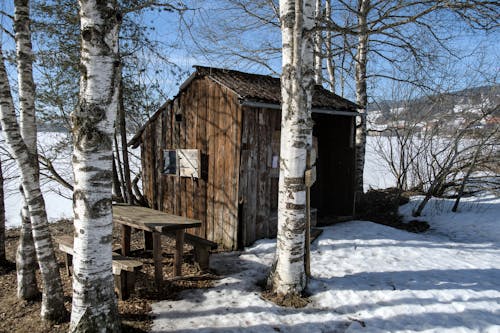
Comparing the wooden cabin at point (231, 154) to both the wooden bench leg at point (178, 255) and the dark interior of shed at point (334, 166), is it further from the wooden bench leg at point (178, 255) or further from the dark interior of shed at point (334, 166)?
the wooden bench leg at point (178, 255)

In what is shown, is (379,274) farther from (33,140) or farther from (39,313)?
(33,140)

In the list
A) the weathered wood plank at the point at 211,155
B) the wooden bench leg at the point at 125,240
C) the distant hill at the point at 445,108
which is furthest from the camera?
the distant hill at the point at 445,108

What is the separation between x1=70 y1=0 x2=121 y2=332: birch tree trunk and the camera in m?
2.94

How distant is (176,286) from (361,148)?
8014mm

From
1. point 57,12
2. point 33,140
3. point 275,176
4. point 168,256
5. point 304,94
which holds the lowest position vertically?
point 168,256

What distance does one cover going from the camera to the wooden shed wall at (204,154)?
6762mm

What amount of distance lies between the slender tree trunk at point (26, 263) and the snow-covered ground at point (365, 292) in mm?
1959

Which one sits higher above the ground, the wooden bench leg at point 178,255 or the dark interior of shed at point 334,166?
the dark interior of shed at point 334,166

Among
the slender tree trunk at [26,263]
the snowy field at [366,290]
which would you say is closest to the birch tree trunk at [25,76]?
the slender tree trunk at [26,263]

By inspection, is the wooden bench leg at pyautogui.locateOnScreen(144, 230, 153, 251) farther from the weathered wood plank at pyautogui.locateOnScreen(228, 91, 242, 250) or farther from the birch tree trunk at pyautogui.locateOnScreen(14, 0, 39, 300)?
the birch tree trunk at pyautogui.locateOnScreen(14, 0, 39, 300)

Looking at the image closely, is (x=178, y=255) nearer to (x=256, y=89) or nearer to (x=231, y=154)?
(x=231, y=154)

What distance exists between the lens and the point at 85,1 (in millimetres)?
2883

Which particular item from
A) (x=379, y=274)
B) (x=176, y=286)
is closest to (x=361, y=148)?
(x=379, y=274)

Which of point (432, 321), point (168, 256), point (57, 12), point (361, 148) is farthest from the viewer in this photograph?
point (361, 148)
